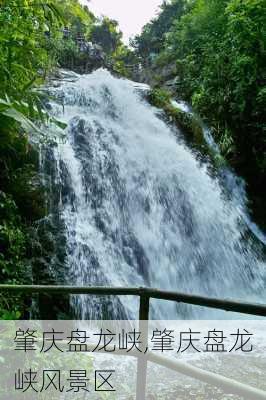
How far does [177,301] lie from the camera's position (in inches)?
71.5

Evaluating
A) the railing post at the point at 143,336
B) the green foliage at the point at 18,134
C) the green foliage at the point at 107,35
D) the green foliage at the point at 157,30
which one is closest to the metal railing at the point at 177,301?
the railing post at the point at 143,336

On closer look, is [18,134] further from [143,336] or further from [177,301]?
[177,301]

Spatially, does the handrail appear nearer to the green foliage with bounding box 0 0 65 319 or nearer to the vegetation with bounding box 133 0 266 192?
the green foliage with bounding box 0 0 65 319

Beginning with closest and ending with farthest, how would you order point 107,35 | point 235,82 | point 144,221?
point 144,221 → point 235,82 → point 107,35

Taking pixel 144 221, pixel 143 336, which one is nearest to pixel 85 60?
pixel 144 221

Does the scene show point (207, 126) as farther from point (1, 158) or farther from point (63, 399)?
point (63, 399)

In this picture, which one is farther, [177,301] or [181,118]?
[181,118]

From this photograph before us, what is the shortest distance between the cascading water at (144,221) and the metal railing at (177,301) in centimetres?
330

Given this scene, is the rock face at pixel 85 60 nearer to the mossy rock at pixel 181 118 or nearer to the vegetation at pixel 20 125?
the mossy rock at pixel 181 118

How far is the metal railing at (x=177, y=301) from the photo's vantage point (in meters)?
1.64

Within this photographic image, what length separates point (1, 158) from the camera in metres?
5.53

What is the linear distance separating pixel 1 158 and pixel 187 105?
744cm

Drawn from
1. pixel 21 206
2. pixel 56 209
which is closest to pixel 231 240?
pixel 56 209

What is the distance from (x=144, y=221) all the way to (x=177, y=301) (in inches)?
206
